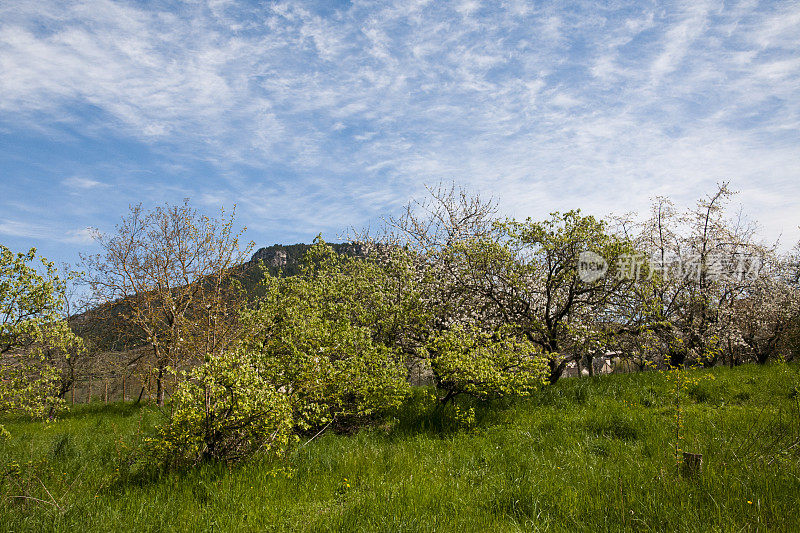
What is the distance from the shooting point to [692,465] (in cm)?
529

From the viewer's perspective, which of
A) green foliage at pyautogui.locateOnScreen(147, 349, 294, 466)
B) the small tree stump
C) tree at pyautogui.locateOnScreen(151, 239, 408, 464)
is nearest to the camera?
the small tree stump

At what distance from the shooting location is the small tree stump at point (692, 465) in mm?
5266

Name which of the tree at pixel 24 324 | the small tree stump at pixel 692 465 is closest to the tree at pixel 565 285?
the small tree stump at pixel 692 465

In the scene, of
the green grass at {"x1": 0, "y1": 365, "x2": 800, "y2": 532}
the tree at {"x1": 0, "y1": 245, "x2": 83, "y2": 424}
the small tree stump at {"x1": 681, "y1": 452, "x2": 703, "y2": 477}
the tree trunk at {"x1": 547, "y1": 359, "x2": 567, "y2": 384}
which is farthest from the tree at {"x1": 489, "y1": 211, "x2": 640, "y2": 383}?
the tree at {"x1": 0, "y1": 245, "x2": 83, "y2": 424}

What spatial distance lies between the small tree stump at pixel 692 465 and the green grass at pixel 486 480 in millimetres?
132

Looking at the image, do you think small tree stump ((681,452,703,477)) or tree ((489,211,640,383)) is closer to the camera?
small tree stump ((681,452,703,477))

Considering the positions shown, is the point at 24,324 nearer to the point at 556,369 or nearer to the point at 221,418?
the point at 221,418

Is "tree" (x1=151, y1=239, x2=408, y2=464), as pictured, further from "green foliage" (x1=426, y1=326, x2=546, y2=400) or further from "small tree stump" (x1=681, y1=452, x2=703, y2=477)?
"small tree stump" (x1=681, y1=452, x2=703, y2=477)

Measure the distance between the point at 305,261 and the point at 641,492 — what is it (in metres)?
11.7

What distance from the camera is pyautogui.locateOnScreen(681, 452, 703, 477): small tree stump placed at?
5266 millimetres

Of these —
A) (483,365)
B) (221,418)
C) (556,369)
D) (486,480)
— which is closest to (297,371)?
(221,418)

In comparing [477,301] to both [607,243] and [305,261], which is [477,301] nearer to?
[607,243]

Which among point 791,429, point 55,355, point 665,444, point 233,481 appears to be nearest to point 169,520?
point 233,481

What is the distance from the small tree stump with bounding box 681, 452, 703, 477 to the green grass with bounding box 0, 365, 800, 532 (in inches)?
5.2
